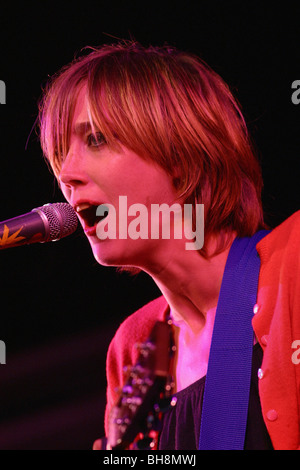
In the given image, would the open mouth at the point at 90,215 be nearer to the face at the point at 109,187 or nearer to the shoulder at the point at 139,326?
the face at the point at 109,187

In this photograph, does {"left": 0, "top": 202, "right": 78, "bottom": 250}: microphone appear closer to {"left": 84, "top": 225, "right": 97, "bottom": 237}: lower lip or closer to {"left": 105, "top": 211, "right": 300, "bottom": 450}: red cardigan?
{"left": 84, "top": 225, "right": 97, "bottom": 237}: lower lip

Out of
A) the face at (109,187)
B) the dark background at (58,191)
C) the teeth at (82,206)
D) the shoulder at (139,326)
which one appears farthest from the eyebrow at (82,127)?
the dark background at (58,191)

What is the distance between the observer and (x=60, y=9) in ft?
8.60

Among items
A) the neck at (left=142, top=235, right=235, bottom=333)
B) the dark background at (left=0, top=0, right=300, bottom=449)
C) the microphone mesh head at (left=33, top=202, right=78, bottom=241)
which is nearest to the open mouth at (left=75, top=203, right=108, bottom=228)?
the microphone mesh head at (left=33, top=202, right=78, bottom=241)

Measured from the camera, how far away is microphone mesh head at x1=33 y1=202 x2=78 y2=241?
1492mm

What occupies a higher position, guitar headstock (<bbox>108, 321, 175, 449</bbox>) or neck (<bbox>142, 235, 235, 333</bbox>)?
neck (<bbox>142, 235, 235, 333</bbox>)

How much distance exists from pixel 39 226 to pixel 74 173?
0.26m

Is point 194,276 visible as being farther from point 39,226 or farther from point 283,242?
point 39,226

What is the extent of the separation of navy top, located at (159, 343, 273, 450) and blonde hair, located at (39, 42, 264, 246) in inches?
18.6

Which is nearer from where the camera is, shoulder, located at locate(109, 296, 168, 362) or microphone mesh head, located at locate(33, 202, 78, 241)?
microphone mesh head, located at locate(33, 202, 78, 241)

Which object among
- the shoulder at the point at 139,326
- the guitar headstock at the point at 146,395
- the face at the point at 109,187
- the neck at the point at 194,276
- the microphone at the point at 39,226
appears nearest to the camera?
the guitar headstock at the point at 146,395

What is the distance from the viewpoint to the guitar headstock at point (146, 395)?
3.70ft

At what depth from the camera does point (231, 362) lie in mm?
1593

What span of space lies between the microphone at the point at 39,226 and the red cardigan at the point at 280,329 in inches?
21.9
